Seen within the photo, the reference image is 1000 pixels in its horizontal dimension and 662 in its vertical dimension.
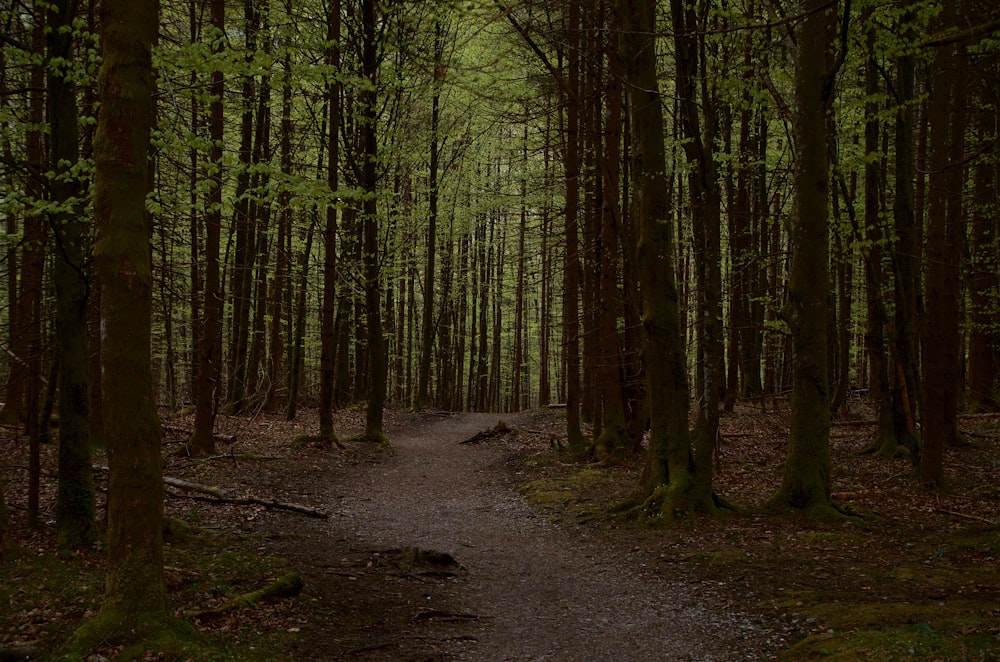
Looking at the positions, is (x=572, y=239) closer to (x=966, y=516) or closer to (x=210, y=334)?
(x=210, y=334)

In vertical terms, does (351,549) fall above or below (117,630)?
below

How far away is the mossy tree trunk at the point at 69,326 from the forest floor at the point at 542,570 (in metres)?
0.43

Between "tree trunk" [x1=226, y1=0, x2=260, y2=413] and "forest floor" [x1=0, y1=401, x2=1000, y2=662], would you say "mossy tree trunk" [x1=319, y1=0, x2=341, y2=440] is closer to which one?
"tree trunk" [x1=226, y1=0, x2=260, y2=413]

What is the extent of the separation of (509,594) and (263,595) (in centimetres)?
253

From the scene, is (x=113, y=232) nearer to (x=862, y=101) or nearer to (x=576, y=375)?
(x=862, y=101)

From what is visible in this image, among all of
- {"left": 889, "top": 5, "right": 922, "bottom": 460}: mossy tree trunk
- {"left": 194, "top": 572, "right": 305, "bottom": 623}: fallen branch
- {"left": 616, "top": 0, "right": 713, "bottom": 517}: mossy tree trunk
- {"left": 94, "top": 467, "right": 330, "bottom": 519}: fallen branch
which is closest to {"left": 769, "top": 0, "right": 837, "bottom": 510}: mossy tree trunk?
{"left": 616, "top": 0, "right": 713, "bottom": 517}: mossy tree trunk

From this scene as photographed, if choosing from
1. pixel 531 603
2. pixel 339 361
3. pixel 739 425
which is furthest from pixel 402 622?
pixel 339 361

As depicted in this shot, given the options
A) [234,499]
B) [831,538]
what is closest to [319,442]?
[234,499]

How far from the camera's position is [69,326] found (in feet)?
22.4

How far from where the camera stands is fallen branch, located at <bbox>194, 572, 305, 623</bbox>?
5414 mm

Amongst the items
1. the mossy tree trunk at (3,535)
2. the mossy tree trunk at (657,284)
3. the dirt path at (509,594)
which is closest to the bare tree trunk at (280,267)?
the dirt path at (509,594)

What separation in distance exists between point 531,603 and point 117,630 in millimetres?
3831

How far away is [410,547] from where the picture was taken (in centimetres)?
848

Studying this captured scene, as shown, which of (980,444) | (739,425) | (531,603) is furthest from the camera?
(739,425)
